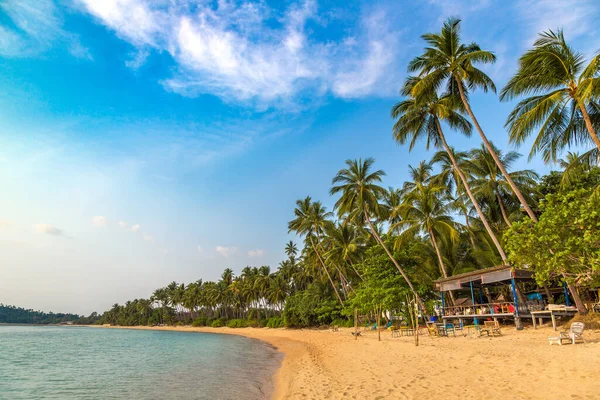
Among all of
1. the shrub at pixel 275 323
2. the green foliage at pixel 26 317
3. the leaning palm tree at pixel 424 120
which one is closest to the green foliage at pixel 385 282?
the leaning palm tree at pixel 424 120

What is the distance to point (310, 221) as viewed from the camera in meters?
38.2

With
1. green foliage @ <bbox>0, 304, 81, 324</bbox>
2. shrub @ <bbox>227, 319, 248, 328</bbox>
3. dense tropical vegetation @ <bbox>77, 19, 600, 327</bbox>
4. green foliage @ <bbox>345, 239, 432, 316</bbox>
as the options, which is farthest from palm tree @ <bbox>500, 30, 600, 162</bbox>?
green foliage @ <bbox>0, 304, 81, 324</bbox>

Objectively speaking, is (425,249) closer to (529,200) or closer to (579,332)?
(529,200)

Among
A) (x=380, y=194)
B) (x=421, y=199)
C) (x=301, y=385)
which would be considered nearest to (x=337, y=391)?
(x=301, y=385)

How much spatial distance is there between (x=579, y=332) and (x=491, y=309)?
8192 mm

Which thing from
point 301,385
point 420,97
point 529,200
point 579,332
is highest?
point 420,97

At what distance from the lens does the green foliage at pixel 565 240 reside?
→ 8680 millimetres

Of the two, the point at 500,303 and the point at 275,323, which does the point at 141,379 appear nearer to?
the point at 500,303

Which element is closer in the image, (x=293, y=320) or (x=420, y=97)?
(x=420, y=97)

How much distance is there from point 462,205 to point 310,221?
16.4 meters

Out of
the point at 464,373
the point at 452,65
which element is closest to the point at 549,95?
the point at 452,65

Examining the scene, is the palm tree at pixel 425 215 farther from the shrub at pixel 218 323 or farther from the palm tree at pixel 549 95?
the shrub at pixel 218 323

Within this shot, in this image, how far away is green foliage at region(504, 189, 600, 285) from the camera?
8680mm

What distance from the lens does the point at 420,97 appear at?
61.3 feet
